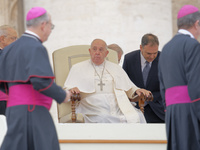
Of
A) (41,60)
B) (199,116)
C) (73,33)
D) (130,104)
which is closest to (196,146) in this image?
(199,116)

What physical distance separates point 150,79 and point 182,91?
318 cm

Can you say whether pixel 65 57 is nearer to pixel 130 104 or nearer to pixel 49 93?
pixel 130 104

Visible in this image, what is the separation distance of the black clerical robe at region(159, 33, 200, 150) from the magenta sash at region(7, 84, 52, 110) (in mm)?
1029

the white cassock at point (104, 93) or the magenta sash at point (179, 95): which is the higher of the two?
the magenta sash at point (179, 95)

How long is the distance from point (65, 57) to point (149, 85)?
4.01 ft

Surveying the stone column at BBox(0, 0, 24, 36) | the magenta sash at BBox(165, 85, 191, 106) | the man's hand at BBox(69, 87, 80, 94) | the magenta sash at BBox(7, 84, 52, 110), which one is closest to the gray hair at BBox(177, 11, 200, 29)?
the magenta sash at BBox(165, 85, 191, 106)

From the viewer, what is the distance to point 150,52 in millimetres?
7148

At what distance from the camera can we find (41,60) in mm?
3688

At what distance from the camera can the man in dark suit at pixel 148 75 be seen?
7.20 metres

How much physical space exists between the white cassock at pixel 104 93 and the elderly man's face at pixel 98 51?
159 millimetres

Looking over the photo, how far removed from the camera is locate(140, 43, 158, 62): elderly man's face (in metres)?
7.11

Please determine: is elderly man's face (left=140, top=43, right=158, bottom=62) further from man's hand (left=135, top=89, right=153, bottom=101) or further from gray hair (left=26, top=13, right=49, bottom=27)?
gray hair (left=26, top=13, right=49, bottom=27)

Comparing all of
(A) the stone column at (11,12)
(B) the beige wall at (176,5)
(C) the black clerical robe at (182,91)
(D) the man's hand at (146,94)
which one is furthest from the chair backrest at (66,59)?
(B) the beige wall at (176,5)

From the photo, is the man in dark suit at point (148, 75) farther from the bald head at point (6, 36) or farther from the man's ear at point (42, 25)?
the man's ear at point (42, 25)
